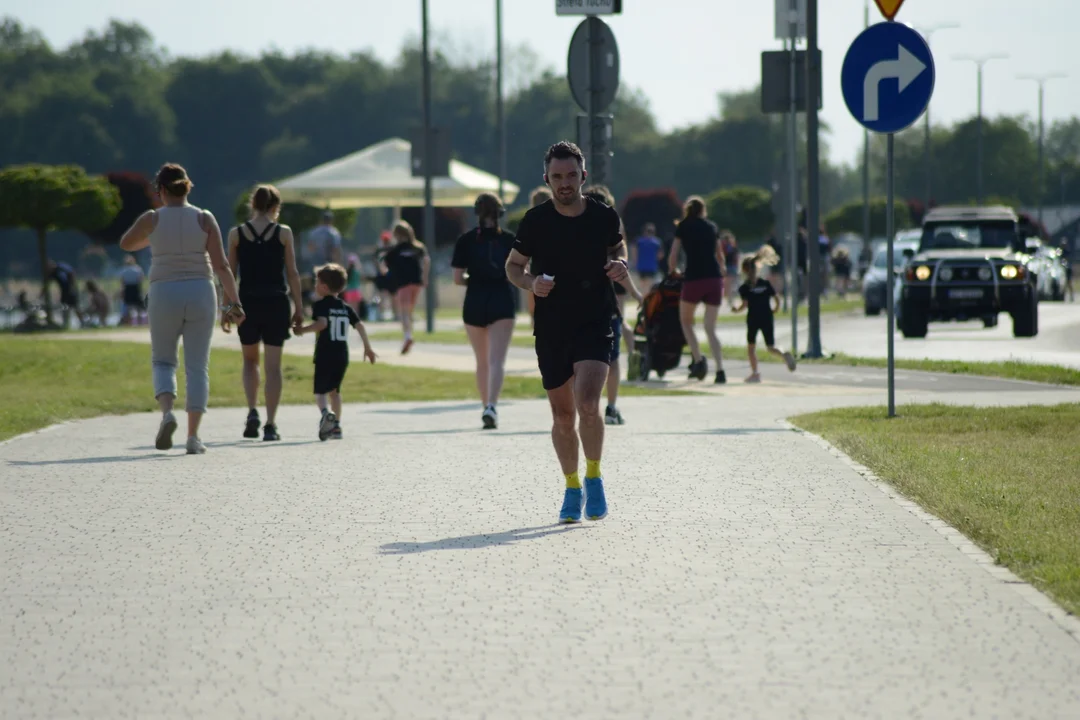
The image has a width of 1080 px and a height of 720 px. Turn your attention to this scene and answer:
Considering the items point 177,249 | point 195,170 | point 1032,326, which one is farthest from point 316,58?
point 177,249

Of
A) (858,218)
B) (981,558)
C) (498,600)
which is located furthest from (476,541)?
(858,218)

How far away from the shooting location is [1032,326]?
27297 mm

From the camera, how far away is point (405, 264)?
2588cm

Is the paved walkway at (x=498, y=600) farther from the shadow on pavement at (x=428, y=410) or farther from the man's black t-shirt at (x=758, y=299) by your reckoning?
the man's black t-shirt at (x=758, y=299)

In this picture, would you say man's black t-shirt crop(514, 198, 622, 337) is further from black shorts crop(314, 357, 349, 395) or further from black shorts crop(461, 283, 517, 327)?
black shorts crop(461, 283, 517, 327)

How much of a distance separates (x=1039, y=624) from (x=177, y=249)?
7.25 m

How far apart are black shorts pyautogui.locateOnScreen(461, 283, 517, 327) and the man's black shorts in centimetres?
517

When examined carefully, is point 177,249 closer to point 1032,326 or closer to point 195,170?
point 1032,326

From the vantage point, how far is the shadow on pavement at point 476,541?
26.1ft

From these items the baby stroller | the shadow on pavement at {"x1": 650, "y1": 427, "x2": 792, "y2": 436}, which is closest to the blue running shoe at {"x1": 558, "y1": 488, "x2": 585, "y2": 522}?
the shadow on pavement at {"x1": 650, "y1": 427, "x2": 792, "y2": 436}

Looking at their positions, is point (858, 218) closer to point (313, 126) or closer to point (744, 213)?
point (744, 213)

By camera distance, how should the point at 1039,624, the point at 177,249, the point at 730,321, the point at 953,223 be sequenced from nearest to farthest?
the point at 1039,624 < the point at 177,249 < the point at 953,223 < the point at 730,321

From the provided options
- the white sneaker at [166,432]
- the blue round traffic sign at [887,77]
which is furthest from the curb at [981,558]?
the white sneaker at [166,432]

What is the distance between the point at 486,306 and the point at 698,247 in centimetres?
513
